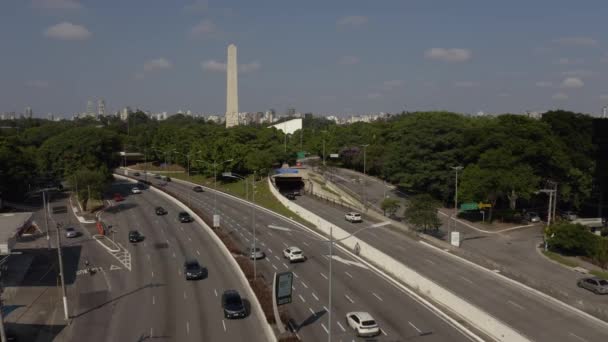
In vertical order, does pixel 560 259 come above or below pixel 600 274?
above

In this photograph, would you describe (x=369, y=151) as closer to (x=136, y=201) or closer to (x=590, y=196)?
(x=590, y=196)

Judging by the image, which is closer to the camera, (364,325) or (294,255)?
(364,325)

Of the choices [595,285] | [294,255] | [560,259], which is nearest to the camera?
[595,285]

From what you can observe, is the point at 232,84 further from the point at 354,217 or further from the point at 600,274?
the point at 600,274

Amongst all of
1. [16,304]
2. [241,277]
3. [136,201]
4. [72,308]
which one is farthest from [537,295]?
[136,201]

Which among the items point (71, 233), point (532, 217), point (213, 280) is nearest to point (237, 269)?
point (213, 280)

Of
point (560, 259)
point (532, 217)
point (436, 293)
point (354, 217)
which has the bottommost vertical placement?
point (560, 259)
